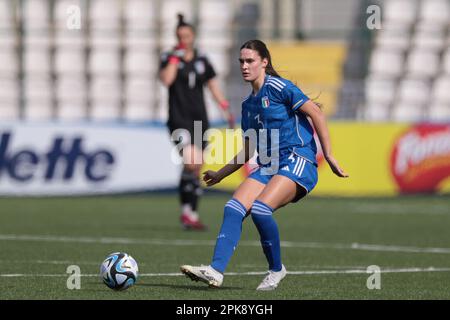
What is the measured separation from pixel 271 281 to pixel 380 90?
52.6 feet

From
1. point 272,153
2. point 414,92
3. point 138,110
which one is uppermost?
point 272,153

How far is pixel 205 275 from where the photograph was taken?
A: 325 inches

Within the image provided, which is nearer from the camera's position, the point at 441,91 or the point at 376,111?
the point at 376,111

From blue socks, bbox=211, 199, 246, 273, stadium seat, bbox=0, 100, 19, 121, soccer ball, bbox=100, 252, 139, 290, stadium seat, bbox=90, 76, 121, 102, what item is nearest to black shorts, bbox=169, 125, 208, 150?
blue socks, bbox=211, 199, 246, 273

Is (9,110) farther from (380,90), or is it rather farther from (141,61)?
(380,90)

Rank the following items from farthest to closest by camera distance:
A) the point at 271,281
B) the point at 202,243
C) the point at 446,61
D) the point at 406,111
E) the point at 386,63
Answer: the point at 386,63
the point at 446,61
the point at 406,111
the point at 202,243
the point at 271,281

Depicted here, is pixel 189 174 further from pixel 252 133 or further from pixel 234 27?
pixel 234 27

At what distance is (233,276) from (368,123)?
11752mm

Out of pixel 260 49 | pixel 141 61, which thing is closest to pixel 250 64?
pixel 260 49

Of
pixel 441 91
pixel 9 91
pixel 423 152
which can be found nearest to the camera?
pixel 423 152

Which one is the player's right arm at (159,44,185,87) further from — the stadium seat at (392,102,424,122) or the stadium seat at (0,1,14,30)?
the stadium seat at (0,1,14,30)

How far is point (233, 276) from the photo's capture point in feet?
31.8

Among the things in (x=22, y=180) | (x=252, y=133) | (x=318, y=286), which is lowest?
(x=22, y=180)
